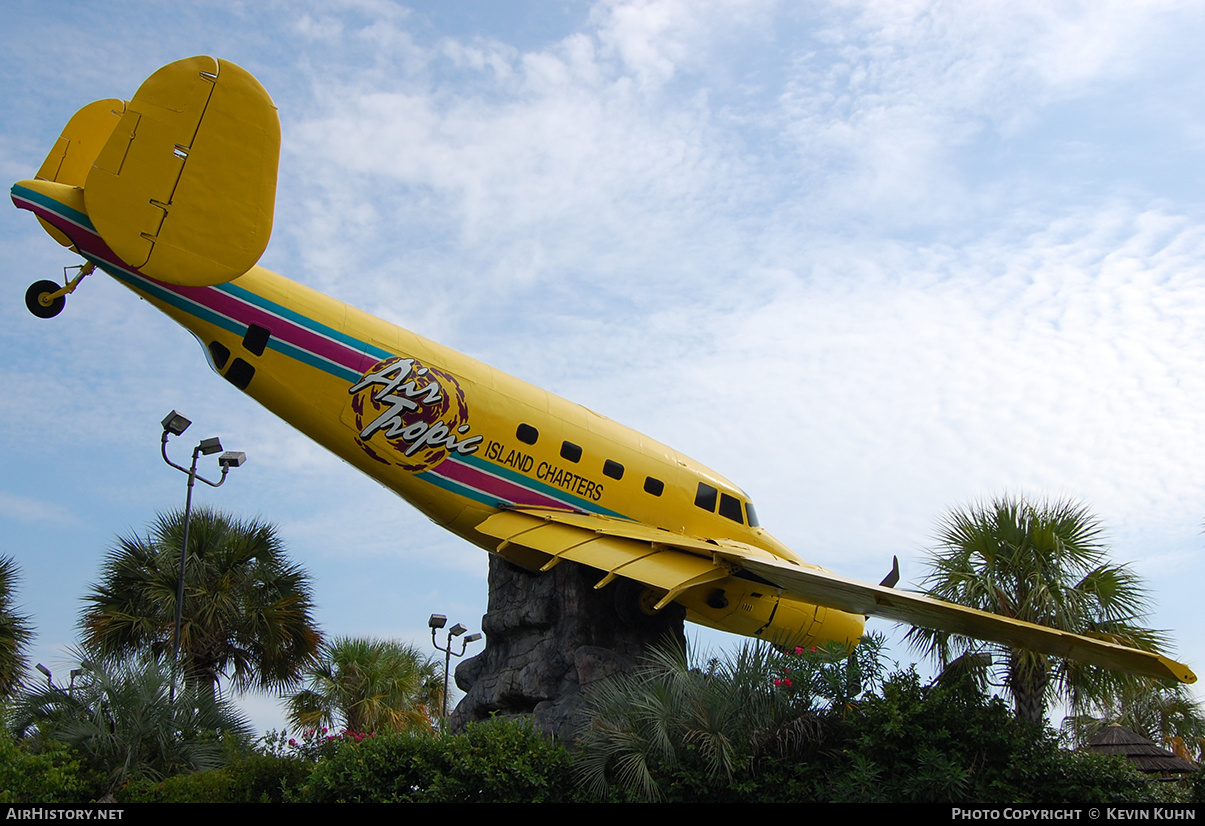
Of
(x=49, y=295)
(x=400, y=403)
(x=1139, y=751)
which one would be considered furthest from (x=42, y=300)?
(x=1139, y=751)

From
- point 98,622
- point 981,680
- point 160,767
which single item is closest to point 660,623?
point 981,680

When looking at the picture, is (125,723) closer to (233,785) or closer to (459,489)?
(233,785)

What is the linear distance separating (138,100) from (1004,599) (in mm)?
15428

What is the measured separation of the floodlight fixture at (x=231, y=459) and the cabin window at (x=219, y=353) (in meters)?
6.29

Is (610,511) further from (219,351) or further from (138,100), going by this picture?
(138,100)

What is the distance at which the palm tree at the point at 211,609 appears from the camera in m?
19.4

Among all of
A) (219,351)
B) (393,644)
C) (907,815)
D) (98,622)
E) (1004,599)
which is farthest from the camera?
(393,644)

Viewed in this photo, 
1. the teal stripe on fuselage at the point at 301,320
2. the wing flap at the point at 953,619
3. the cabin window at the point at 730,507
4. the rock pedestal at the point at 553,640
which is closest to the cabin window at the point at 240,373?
the teal stripe on fuselage at the point at 301,320

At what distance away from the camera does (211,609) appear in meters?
19.5

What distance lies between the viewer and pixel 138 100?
12.1 meters

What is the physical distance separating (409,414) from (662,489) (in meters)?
5.02

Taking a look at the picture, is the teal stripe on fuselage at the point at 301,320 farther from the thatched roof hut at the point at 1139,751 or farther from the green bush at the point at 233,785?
the thatched roof hut at the point at 1139,751

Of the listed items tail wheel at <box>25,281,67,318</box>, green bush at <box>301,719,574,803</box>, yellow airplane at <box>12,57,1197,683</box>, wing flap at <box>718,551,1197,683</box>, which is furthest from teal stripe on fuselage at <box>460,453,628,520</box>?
tail wheel at <box>25,281,67,318</box>

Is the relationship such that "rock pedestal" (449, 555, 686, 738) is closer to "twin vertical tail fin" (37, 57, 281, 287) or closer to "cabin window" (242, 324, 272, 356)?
"cabin window" (242, 324, 272, 356)
